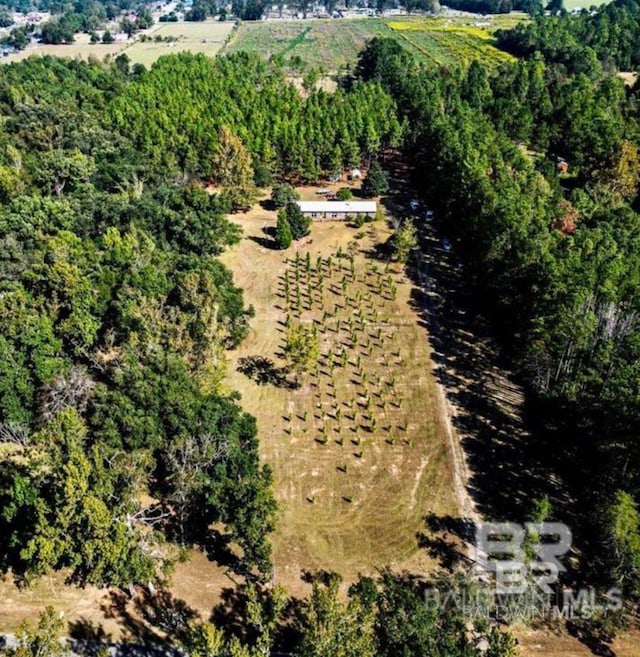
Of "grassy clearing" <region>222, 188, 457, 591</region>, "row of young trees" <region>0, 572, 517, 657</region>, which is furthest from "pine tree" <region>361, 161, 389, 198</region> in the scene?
"row of young trees" <region>0, 572, 517, 657</region>

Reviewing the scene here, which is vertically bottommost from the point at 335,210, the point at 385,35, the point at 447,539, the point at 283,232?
the point at 447,539

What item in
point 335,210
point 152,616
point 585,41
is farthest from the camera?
point 585,41

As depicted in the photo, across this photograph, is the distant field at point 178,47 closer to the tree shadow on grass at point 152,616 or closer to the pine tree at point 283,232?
the pine tree at point 283,232

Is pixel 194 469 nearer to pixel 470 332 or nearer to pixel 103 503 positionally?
pixel 103 503

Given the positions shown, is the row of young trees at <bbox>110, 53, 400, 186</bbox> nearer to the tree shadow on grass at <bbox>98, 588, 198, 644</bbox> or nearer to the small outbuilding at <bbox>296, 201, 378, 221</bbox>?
the small outbuilding at <bbox>296, 201, 378, 221</bbox>

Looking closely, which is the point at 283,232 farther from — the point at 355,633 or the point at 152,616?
the point at 355,633

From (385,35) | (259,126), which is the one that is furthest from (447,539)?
(385,35)
